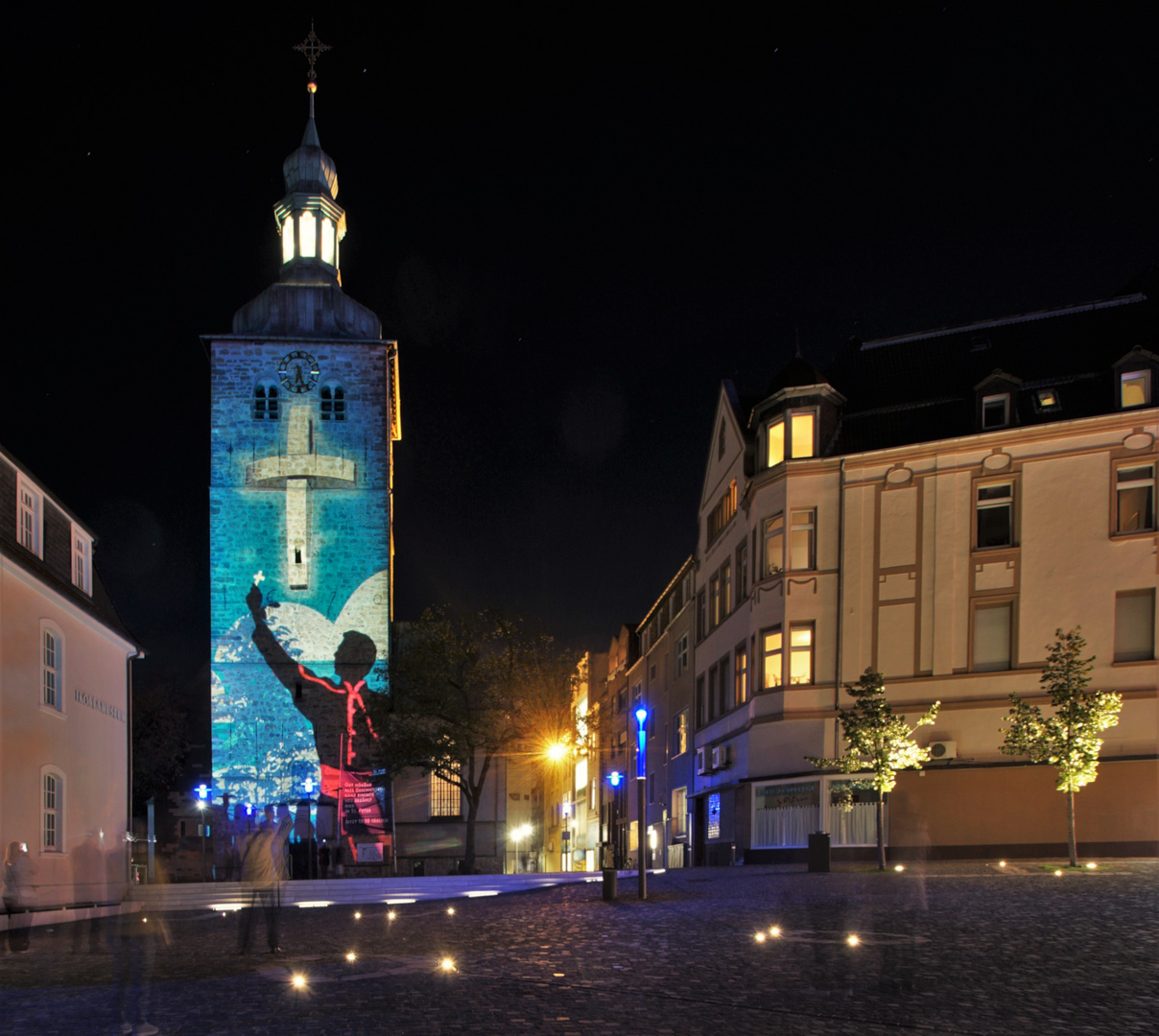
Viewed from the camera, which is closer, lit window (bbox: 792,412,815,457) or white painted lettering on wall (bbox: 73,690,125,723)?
white painted lettering on wall (bbox: 73,690,125,723)

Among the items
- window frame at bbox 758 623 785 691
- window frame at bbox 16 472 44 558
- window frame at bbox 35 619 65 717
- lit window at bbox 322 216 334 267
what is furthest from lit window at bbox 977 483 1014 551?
lit window at bbox 322 216 334 267

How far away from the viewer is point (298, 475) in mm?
56188

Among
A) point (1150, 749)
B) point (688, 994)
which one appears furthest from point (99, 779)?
point (1150, 749)

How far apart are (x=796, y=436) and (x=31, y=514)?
19277mm

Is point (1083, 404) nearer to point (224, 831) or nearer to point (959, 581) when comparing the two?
point (959, 581)

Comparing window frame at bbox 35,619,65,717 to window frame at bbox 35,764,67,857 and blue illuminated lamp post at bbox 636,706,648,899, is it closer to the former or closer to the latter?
window frame at bbox 35,764,67,857

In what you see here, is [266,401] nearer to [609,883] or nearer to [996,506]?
[996,506]

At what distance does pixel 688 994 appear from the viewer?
9375 millimetres

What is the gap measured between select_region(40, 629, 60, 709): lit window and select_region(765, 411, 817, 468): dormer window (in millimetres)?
18649

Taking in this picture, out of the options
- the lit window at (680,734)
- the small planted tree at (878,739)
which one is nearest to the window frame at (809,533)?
the small planted tree at (878,739)

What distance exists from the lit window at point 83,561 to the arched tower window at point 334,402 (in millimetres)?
28970

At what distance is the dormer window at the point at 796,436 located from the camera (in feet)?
110

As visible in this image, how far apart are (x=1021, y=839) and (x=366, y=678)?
109 ft

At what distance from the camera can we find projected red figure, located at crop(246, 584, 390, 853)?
2122 inches
